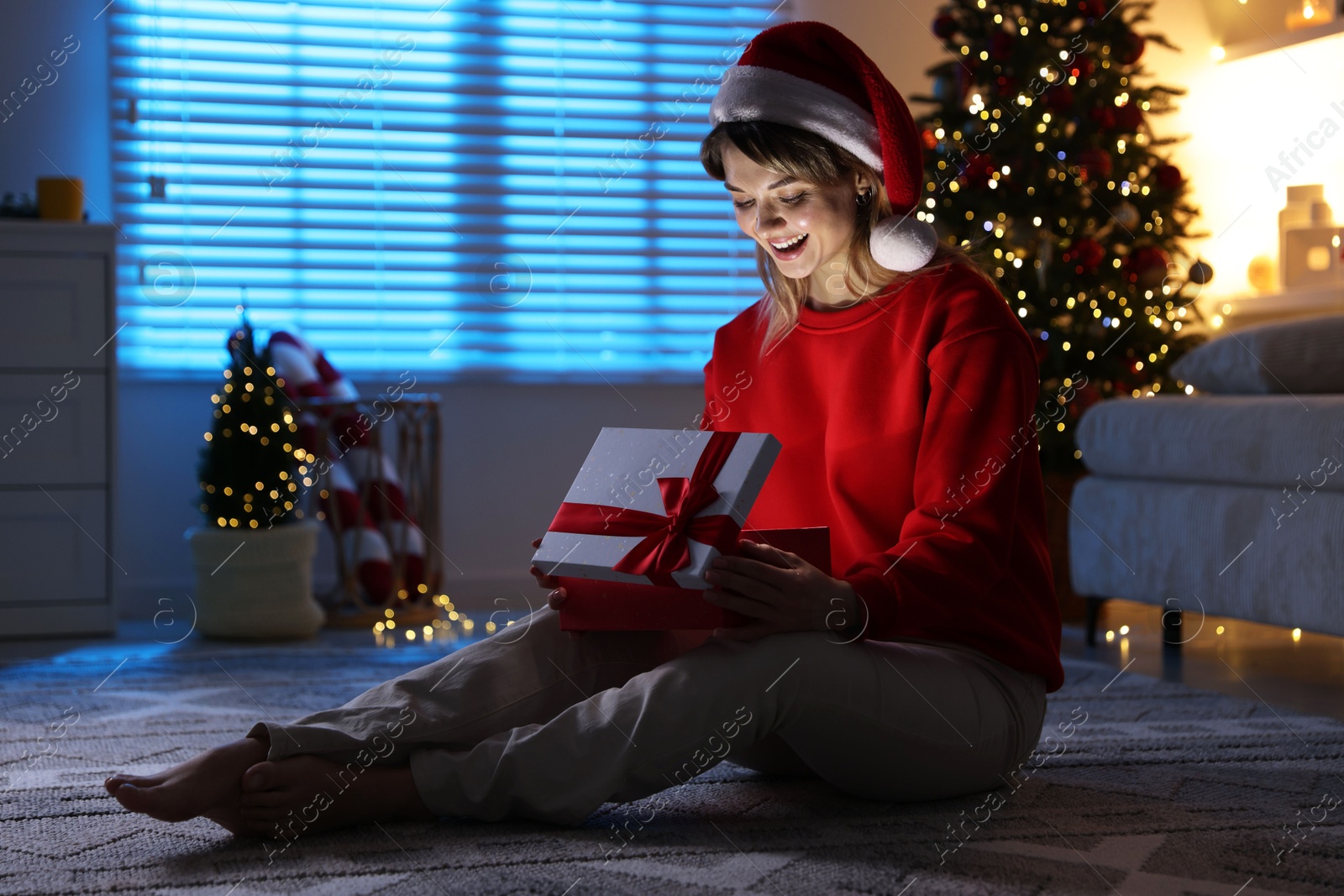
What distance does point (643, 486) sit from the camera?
1.19m

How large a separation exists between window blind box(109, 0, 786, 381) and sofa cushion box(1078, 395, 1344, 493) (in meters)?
1.34

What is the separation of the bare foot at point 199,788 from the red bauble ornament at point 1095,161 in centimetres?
257

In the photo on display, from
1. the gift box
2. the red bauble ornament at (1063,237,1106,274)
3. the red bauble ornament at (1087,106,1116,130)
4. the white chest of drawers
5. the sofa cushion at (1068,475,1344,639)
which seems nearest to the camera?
the gift box

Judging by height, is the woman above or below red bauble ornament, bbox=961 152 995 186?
below

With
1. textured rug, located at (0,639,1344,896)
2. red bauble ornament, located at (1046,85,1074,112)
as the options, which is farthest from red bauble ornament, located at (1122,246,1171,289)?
textured rug, located at (0,639,1344,896)

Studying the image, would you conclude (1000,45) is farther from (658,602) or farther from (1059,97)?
(658,602)

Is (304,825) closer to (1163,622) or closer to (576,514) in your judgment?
(576,514)

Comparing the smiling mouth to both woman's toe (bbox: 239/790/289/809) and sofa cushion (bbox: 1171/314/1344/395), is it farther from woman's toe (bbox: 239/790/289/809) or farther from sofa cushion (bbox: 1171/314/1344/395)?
sofa cushion (bbox: 1171/314/1344/395)

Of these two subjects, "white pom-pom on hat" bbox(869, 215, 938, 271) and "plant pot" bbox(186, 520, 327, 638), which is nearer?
"white pom-pom on hat" bbox(869, 215, 938, 271)

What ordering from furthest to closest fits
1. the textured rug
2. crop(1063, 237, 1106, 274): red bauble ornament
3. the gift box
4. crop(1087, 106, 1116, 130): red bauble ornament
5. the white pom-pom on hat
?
crop(1087, 106, 1116, 130): red bauble ornament → crop(1063, 237, 1106, 274): red bauble ornament → the white pom-pom on hat → the gift box → the textured rug

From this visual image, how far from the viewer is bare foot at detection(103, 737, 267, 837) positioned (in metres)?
1.06

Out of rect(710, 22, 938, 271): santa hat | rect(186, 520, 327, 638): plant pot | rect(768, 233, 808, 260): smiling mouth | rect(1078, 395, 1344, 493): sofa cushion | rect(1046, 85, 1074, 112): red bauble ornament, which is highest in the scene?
rect(1046, 85, 1074, 112): red bauble ornament

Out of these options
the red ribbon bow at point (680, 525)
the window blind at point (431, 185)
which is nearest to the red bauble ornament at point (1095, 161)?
the window blind at point (431, 185)

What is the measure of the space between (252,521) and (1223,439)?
6.38 ft
